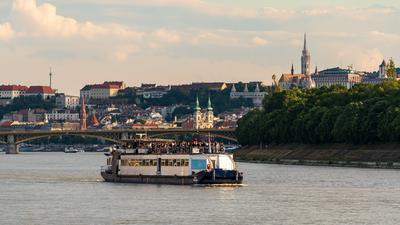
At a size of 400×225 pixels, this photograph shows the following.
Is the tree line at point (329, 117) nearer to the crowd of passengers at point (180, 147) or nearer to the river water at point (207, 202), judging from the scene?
the river water at point (207, 202)

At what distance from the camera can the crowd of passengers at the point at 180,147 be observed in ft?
328

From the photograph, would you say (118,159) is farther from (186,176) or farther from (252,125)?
(252,125)

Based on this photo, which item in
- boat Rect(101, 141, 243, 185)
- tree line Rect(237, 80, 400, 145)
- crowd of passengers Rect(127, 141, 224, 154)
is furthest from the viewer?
tree line Rect(237, 80, 400, 145)

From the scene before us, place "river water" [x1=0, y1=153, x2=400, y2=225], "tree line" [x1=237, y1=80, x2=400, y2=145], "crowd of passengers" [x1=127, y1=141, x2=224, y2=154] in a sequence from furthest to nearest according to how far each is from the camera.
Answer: "tree line" [x1=237, y1=80, x2=400, y2=145] → "crowd of passengers" [x1=127, y1=141, x2=224, y2=154] → "river water" [x1=0, y1=153, x2=400, y2=225]

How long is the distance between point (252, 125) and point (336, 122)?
124 ft

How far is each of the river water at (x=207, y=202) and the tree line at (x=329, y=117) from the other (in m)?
35.1

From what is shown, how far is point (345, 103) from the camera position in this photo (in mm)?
170125

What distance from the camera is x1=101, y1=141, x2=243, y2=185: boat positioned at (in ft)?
320

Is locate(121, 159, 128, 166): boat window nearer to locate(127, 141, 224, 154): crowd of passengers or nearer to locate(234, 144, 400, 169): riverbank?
locate(127, 141, 224, 154): crowd of passengers

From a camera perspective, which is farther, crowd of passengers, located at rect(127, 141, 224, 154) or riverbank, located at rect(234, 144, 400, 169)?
riverbank, located at rect(234, 144, 400, 169)

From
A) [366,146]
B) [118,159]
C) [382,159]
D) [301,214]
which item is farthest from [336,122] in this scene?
[301,214]

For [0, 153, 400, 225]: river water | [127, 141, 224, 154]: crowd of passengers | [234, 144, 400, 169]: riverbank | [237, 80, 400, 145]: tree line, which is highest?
[237, 80, 400, 145]: tree line

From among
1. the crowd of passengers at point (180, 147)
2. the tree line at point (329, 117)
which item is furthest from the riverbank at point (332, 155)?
the crowd of passengers at point (180, 147)

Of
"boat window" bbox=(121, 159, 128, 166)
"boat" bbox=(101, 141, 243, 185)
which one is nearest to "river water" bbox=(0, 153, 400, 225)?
"boat" bbox=(101, 141, 243, 185)
